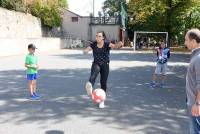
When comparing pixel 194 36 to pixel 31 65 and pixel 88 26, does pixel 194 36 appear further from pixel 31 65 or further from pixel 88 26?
pixel 88 26

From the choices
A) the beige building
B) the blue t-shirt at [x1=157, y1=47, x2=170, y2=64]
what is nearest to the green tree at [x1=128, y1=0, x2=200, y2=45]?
the beige building

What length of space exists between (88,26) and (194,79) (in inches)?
2400

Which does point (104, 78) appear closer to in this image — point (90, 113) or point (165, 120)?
point (90, 113)

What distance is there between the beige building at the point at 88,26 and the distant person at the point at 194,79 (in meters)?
58.7

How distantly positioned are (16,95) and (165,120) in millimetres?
4571

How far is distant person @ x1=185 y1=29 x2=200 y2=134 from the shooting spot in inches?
175

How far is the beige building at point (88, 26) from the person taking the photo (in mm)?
63812

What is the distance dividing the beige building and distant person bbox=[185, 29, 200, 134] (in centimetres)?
5874

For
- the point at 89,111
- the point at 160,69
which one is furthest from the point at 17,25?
the point at 89,111

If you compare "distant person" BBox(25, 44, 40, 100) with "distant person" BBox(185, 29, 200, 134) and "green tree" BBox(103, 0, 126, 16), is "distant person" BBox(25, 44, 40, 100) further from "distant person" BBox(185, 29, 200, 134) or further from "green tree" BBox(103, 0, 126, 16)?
"green tree" BBox(103, 0, 126, 16)

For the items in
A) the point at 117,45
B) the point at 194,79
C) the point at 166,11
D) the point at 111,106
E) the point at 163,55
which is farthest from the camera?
the point at 166,11

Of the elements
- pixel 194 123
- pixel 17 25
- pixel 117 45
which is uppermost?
pixel 17 25

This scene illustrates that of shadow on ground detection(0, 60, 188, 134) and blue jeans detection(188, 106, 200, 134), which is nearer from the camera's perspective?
blue jeans detection(188, 106, 200, 134)

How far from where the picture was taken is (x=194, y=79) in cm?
456
